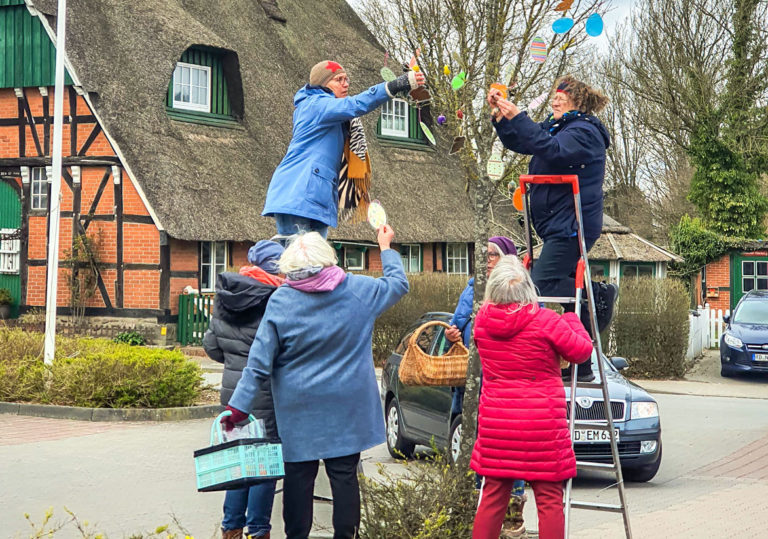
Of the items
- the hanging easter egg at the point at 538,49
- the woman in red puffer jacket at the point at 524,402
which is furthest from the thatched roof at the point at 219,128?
the woman in red puffer jacket at the point at 524,402

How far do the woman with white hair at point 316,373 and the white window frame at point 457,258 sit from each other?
26.4m

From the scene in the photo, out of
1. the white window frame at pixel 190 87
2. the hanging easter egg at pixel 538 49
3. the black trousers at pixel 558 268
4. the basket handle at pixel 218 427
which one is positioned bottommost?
the basket handle at pixel 218 427

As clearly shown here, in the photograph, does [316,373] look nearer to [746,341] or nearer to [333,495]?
[333,495]

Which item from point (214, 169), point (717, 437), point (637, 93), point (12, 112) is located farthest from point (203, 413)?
point (637, 93)

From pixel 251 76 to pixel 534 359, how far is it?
77.5 feet

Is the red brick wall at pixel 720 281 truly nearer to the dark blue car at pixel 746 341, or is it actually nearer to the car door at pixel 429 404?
the dark blue car at pixel 746 341

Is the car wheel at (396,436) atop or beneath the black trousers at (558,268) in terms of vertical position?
beneath

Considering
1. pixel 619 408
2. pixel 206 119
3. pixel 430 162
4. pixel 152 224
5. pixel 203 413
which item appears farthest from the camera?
pixel 430 162

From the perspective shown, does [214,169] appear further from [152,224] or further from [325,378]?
[325,378]

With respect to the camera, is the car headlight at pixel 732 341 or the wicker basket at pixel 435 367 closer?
the wicker basket at pixel 435 367

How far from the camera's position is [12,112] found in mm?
24375

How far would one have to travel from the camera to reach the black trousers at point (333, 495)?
5387 millimetres

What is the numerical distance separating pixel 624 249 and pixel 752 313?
27.0 feet

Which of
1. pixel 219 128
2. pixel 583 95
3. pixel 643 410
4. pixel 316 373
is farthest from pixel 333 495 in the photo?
pixel 219 128
